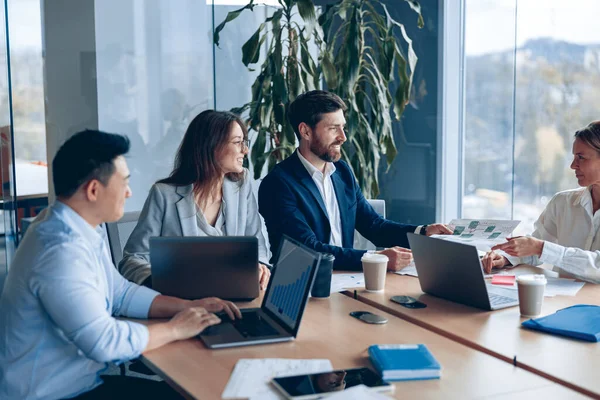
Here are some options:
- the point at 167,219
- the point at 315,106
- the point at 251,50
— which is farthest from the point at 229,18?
the point at 167,219

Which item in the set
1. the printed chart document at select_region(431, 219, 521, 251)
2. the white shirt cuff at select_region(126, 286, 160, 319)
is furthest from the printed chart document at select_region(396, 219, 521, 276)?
the white shirt cuff at select_region(126, 286, 160, 319)

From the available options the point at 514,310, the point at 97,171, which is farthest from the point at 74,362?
the point at 514,310

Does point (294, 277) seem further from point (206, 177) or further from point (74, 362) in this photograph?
point (206, 177)

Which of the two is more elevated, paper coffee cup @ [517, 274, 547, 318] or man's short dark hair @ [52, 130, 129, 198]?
man's short dark hair @ [52, 130, 129, 198]

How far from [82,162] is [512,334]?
4.13 feet

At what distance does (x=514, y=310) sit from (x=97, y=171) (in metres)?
1.31

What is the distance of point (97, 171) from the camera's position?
Answer: 181 cm

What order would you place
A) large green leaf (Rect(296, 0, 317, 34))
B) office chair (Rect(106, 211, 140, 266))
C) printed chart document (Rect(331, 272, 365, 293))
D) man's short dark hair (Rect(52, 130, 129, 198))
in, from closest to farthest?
1. man's short dark hair (Rect(52, 130, 129, 198))
2. printed chart document (Rect(331, 272, 365, 293))
3. office chair (Rect(106, 211, 140, 266))
4. large green leaf (Rect(296, 0, 317, 34))

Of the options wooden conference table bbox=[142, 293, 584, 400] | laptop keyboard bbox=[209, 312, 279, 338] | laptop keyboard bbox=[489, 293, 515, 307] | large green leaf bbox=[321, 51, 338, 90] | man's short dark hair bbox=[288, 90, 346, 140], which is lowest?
wooden conference table bbox=[142, 293, 584, 400]

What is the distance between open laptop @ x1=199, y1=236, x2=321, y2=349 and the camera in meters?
1.82

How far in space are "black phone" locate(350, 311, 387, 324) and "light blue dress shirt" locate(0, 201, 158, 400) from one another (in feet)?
2.13

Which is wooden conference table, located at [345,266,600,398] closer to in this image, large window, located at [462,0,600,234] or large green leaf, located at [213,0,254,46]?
large window, located at [462,0,600,234]

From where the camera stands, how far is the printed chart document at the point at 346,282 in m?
2.45

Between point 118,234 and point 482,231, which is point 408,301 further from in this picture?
point 118,234
